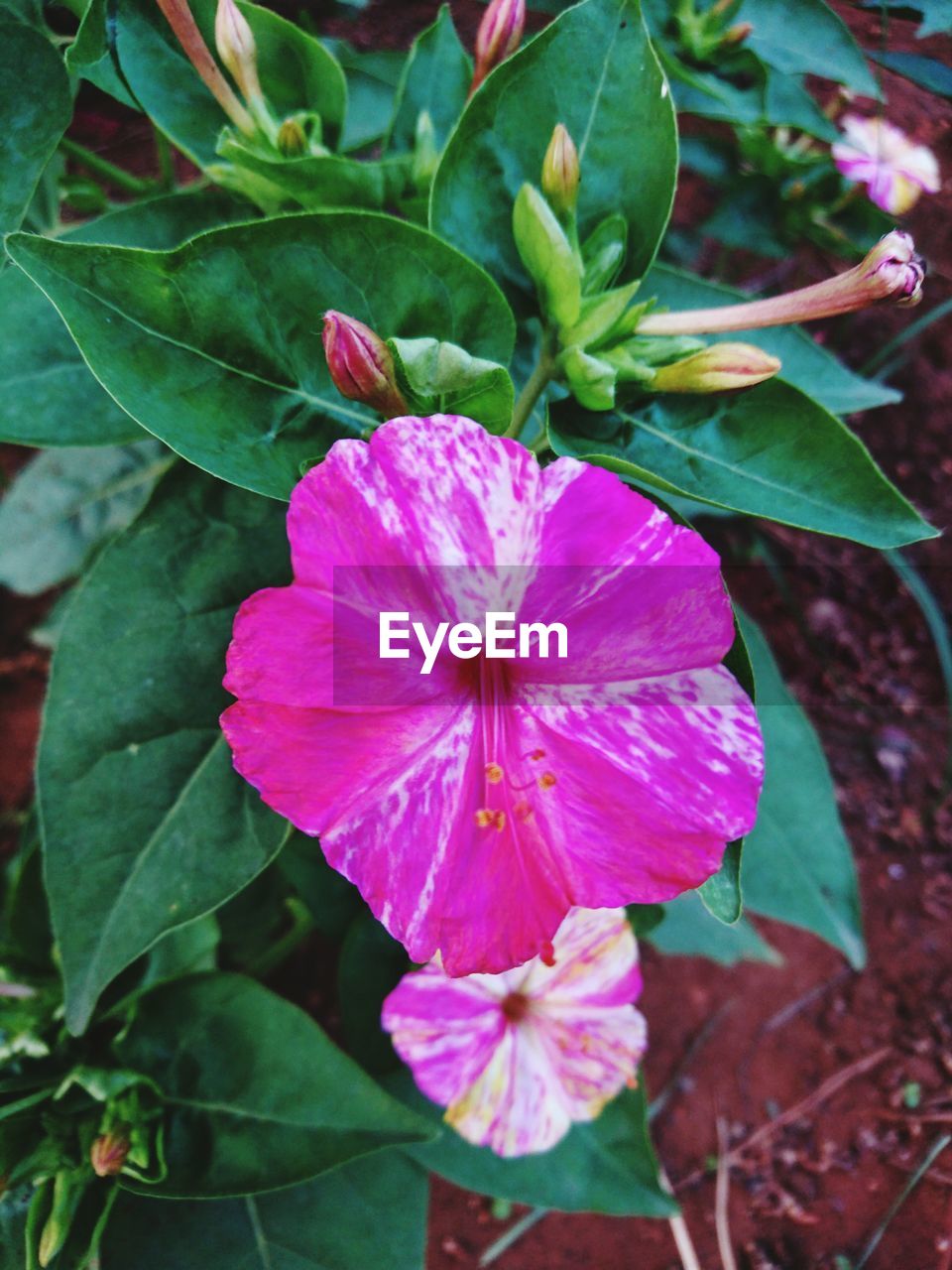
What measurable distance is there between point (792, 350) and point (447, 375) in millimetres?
595

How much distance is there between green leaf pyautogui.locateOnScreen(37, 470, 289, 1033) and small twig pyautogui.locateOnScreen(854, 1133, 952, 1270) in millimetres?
778

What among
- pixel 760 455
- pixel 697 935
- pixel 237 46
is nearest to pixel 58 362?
pixel 237 46

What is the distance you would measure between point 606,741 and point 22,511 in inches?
43.4

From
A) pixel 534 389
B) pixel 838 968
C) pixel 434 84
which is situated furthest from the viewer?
pixel 838 968

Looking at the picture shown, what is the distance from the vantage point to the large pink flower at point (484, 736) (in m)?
0.60

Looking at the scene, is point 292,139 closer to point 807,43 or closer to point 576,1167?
point 807,43

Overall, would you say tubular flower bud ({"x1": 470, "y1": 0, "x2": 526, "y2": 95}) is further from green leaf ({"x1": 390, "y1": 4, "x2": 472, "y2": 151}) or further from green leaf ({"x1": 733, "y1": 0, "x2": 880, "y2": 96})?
green leaf ({"x1": 733, "y1": 0, "x2": 880, "y2": 96})

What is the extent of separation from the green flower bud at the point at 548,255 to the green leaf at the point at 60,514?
0.78m

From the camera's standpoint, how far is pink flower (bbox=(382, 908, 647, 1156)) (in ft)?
3.19

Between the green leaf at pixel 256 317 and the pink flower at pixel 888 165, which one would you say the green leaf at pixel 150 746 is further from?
the pink flower at pixel 888 165

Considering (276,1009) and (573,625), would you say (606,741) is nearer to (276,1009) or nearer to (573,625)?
(573,625)

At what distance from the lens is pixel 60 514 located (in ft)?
4.66

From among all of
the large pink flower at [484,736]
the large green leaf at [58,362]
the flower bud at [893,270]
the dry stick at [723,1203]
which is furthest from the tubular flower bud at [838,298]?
the dry stick at [723,1203]

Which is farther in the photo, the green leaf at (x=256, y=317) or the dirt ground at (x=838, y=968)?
the dirt ground at (x=838, y=968)
